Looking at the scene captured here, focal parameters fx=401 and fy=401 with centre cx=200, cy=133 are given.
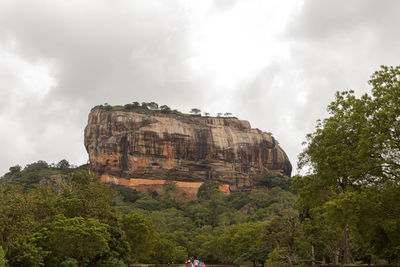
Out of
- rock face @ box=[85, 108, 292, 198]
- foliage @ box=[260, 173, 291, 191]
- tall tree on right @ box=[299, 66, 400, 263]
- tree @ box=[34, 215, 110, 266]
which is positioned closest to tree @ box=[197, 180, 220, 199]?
rock face @ box=[85, 108, 292, 198]

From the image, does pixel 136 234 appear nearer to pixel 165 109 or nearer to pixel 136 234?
pixel 136 234

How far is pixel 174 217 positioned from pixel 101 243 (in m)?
65.8

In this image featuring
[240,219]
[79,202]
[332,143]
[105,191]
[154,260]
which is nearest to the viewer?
[332,143]

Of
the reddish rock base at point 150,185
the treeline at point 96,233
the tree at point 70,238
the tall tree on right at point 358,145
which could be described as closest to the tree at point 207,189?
the reddish rock base at point 150,185

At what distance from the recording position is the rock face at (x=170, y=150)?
13038 centimetres

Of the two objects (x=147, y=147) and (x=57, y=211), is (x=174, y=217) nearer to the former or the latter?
(x=147, y=147)

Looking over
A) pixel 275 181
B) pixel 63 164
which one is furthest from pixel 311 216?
pixel 63 164

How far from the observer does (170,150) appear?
13275 cm

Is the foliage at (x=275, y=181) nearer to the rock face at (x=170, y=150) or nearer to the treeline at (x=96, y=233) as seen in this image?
the rock face at (x=170, y=150)

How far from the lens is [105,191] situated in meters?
46.5

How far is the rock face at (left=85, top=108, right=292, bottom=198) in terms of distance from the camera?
130 m

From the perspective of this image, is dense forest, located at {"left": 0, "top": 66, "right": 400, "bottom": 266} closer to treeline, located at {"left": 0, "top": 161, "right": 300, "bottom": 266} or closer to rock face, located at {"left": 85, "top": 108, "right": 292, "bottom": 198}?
treeline, located at {"left": 0, "top": 161, "right": 300, "bottom": 266}

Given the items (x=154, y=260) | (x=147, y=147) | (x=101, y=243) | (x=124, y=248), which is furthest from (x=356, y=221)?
(x=147, y=147)

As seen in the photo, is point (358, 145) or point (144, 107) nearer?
point (358, 145)
